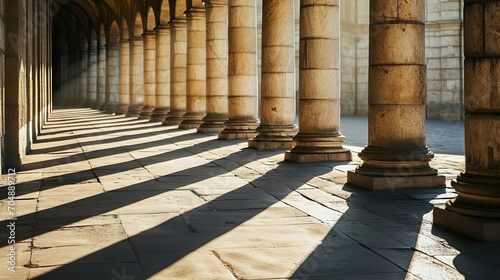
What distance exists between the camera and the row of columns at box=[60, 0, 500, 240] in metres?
6.21

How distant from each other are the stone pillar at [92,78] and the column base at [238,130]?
32.1 m

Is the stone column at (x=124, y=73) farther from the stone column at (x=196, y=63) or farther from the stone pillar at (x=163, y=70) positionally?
the stone column at (x=196, y=63)

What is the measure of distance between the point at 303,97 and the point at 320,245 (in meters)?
6.94

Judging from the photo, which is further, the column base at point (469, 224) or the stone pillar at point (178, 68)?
the stone pillar at point (178, 68)

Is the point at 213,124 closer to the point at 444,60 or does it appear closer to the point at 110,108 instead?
the point at 444,60

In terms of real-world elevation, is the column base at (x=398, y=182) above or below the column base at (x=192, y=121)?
below

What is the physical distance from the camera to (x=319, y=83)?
40.0ft

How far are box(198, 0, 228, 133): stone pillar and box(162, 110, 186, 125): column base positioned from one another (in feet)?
16.3

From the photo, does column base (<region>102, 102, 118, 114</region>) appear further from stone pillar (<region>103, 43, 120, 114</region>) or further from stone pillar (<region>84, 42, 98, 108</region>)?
stone pillar (<region>84, 42, 98, 108</region>)

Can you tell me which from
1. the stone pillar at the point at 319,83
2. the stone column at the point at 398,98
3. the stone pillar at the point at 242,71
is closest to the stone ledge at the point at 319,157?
the stone pillar at the point at 319,83

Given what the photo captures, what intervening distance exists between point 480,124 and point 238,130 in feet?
38.1

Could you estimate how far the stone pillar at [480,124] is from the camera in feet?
20.0

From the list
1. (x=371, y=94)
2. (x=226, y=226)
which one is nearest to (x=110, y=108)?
(x=371, y=94)

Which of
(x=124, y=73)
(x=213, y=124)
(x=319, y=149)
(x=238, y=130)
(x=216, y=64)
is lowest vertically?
(x=319, y=149)
